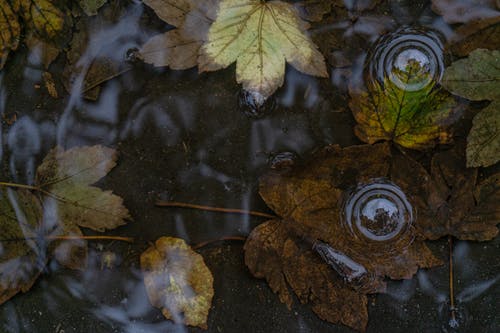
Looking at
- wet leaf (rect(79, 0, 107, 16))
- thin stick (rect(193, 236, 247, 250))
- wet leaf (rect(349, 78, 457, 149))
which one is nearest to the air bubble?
wet leaf (rect(349, 78, 457, 149))

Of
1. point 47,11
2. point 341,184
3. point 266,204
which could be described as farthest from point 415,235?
point 47,11

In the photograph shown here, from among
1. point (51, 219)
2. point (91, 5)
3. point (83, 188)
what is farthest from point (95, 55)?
point (51, 219)

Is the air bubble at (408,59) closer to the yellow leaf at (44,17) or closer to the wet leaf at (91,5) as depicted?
the wet leaf at (91,5)

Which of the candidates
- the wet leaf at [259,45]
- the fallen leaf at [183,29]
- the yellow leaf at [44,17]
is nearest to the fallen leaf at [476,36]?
the wet leaf at [259,45]

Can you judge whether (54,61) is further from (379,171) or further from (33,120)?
(379,171)

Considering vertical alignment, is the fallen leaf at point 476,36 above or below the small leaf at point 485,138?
above
